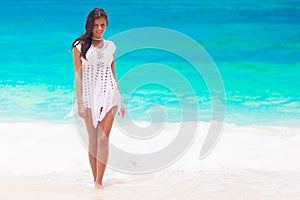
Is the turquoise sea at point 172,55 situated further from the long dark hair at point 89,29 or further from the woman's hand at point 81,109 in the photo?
the long dark hair at point 89,29

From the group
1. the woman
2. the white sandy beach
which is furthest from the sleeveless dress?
the white sandy beach

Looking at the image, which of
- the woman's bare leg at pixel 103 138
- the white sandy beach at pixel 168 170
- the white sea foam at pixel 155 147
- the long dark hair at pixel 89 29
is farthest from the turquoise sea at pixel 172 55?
A: the long dark hair at pixel 89 29

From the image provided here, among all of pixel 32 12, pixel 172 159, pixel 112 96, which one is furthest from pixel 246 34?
pixel 112 96

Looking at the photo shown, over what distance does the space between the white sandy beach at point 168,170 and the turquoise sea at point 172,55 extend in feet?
3.76

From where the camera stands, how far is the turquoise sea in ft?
26.0

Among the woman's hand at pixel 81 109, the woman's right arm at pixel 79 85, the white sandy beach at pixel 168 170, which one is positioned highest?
the woman's right arm at pixel 79 85

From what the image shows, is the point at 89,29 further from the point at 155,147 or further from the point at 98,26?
the point at 155,147

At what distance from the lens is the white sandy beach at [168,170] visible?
14.4 ft

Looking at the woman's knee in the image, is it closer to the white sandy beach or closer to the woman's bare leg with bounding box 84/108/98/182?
the woman's bare leg with bounding box 84/108/98/182

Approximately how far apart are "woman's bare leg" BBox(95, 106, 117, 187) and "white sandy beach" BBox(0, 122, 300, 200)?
18cm

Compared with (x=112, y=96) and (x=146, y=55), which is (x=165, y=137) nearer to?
(x=112, y=96)

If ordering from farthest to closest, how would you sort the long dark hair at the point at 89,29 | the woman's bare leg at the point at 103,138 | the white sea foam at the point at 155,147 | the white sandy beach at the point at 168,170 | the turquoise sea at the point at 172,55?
the turquoise sea at the point at 172,55
the white sea foam at the point at 155,147
the white sandy beach at the point at 168,170
the woman's bare leg at the point at 103,138
the long dark hair at the point at 89,29

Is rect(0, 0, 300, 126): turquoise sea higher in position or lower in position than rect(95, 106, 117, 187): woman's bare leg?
higher

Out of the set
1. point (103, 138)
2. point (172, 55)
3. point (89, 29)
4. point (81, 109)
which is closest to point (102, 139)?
point (103, 138)
